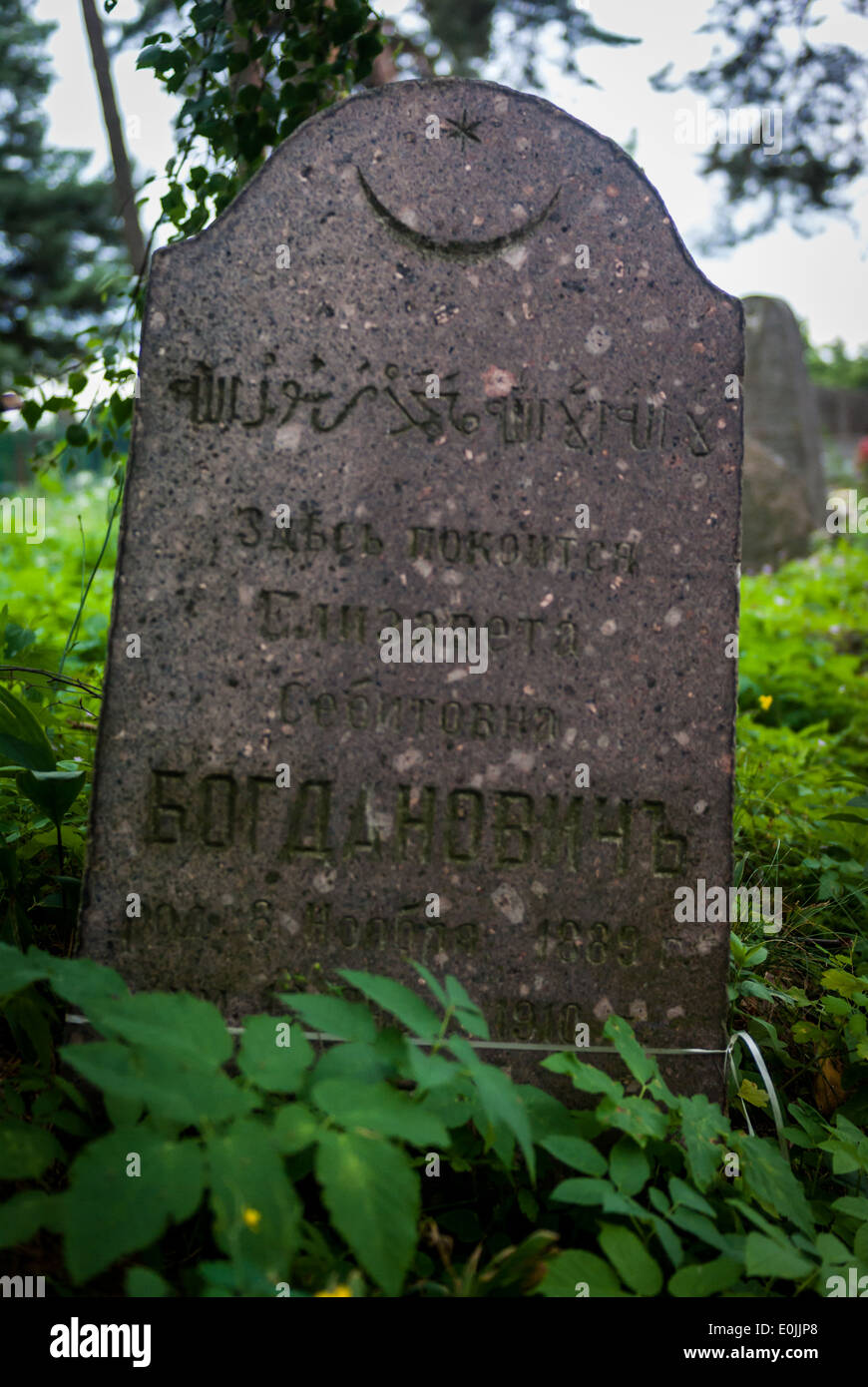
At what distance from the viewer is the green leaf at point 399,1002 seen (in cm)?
130

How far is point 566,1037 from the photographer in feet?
6.50

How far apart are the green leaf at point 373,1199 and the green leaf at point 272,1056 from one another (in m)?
0.10

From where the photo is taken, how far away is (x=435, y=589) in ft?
6.55

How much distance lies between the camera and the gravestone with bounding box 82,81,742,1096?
6.36 feet

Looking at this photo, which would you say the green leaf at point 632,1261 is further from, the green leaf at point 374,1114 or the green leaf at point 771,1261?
the green leaf at point 374,1114

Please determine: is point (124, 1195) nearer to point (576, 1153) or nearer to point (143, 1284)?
point (143, 1284)

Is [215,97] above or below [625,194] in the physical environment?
above

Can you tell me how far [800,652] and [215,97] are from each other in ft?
11.7

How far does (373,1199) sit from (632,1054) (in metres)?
0.75
